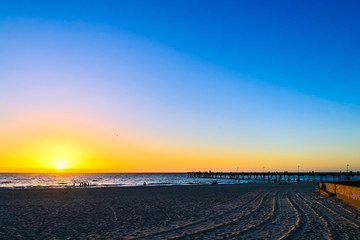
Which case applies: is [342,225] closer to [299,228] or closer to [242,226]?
[299,228]

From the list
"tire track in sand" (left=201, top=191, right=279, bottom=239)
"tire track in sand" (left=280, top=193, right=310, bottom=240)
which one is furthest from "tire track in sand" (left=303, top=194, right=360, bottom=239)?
"tire track in sand" (left=201, top=191, right=279, bottom=239)

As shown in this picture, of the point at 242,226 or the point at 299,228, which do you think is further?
the point at 242,226

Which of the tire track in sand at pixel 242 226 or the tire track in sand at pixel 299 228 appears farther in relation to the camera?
the tire track in sand at pixel 242 226

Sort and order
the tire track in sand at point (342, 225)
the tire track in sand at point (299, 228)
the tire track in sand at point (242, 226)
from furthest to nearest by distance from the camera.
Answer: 1. the tire track in sand at point (242, 226)
2. the tire track in sand at point (342, 225)
3. the tire track in sand at point (299, 228)

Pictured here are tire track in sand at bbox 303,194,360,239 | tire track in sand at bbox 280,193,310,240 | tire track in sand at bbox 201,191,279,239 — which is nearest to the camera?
tire track in sand at bbox 280,193,310,240

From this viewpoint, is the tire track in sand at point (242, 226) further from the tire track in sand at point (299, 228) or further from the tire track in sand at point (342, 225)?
the tire track in sand at point (342, 225)

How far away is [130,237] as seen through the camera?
8367 mm

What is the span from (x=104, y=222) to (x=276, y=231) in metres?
6.51

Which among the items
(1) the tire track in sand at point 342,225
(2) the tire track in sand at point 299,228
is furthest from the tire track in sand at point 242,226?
A: (1) the tire track in sand at point 342,225

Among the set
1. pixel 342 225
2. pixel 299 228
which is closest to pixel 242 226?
pixel 299 228

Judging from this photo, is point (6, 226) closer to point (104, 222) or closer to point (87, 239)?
point (104, 222)

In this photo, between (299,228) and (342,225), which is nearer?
(299,228)

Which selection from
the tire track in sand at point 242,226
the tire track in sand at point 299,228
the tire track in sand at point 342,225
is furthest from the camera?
the tire track in sand at point 242,226

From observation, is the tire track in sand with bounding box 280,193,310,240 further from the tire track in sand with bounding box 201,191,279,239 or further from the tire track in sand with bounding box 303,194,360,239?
the tire track in sand with bounding box 201,191,279,239
